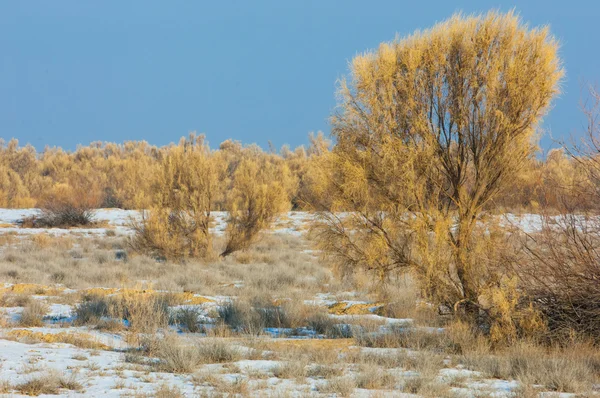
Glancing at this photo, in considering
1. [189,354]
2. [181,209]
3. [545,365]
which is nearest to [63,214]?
[181,209]

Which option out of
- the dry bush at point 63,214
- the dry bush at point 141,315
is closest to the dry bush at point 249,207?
the dry bush at point 141,315

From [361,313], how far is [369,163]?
10.2ft

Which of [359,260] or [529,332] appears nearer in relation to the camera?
[529,332]

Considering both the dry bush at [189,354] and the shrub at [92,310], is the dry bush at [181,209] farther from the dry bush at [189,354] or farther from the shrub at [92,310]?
the dry bush at [189,354]

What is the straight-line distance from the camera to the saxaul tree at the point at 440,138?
7.14 metres

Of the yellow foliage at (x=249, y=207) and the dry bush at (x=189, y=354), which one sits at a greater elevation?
the yellow foliage at (x=249, y=207)

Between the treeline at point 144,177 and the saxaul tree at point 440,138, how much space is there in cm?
45

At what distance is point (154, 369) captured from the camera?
551 cm

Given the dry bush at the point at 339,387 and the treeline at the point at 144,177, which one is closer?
the dry bush at the point at 339,387

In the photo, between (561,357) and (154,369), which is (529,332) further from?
(154,369)

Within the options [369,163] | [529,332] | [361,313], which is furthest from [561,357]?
[361,313]

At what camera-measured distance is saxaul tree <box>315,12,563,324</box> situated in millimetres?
7145

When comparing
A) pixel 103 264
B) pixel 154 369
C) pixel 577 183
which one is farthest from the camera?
pixel 103 264

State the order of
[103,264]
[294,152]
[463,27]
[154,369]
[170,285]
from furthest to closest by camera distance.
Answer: [294,152], [103,264], [170,285], [463,27], [154,369]
